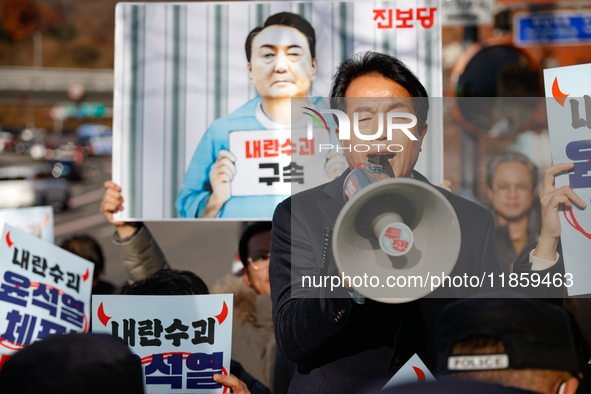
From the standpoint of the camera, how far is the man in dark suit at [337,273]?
1.48m

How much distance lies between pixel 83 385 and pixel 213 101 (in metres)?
1.73

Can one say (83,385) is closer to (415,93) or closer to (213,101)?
(415,93)

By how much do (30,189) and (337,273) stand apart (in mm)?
12173

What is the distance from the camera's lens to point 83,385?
0.99m

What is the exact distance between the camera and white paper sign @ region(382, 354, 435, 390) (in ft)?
4.89

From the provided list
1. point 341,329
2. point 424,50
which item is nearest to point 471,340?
point 341,329

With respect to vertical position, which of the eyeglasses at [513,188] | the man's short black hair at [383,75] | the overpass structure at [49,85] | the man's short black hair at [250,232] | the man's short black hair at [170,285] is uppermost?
the overpass structure at [49,85]

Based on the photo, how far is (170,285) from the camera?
2.09 metres

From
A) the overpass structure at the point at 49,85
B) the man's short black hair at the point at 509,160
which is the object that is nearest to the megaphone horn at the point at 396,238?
the man's short black hair at the point at 509,160

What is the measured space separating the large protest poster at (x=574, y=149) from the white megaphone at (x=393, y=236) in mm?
545

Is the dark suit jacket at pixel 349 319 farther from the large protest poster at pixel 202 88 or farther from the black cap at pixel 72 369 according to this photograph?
the large protest poster at pixel 202 88

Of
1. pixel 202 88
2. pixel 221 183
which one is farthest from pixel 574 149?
pixel 202 88

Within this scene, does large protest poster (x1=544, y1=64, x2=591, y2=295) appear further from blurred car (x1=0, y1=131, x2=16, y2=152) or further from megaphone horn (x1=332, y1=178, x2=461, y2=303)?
blurred car (x1=0, y1=131, x2=16, y2=152)

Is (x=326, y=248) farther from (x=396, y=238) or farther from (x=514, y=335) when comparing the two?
(x=514, y=335)
